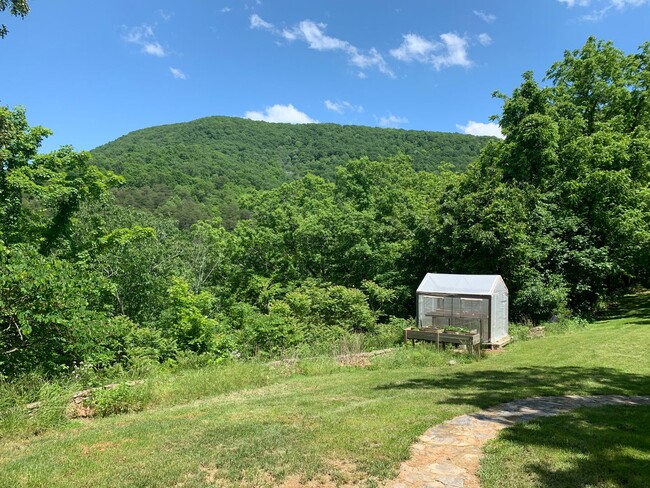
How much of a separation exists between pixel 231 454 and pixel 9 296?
6114 mm

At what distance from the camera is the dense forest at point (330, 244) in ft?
35.3

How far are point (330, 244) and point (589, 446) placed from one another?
73.7ft

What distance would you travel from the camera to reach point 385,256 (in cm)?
2612

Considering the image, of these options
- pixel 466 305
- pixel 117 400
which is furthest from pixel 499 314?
pixel 117 400

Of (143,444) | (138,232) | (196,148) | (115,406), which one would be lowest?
(115,406)

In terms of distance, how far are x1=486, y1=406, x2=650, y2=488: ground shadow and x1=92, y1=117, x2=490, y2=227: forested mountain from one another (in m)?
40.5

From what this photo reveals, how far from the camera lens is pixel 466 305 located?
54.2 ft

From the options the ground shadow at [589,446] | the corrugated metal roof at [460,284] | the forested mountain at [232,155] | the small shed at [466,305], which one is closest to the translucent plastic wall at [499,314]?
the small shed at [466,305]

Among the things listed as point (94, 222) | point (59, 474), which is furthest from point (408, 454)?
point (94, 222)

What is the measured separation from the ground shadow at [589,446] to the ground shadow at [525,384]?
1395 mm

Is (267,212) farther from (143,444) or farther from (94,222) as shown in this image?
(143,444)

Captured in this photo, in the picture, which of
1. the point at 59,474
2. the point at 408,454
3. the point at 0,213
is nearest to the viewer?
the point at 59,474

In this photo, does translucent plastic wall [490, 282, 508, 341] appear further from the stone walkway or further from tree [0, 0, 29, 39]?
tree [0, 0, 29, 39]

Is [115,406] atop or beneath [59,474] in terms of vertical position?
beneath
